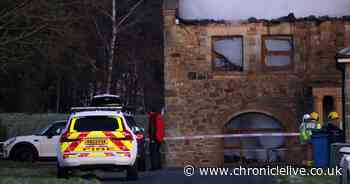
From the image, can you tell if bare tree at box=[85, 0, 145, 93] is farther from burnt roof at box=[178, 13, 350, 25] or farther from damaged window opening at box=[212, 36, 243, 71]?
damaged window opening at box=[212, 36, 243, 71]

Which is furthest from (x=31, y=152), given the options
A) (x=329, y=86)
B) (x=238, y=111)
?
(x=329, y=86)

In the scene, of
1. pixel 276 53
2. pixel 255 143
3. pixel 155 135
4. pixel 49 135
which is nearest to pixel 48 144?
pixel 49 135

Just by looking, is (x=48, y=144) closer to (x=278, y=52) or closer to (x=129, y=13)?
(x=278, y=52)

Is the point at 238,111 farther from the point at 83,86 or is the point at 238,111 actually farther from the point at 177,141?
the point at 83,86

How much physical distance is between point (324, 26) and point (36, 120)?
19036 mm

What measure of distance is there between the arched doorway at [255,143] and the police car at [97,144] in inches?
431

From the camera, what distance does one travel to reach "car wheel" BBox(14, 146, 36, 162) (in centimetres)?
3481

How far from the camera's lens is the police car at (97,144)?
75.8 ft

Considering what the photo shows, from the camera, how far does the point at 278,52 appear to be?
113ft

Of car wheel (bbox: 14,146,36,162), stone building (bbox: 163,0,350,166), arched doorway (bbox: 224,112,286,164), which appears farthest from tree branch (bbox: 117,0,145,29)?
arched doorway (bbox: 224,112,286,164)

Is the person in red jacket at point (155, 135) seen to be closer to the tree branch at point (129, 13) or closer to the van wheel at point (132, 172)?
the van wheel at point (132, 172)

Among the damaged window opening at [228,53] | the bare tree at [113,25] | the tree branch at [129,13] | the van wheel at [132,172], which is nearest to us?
the van wheel at [132,172]

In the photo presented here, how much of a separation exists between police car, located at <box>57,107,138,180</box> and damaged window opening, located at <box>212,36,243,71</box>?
11.2m

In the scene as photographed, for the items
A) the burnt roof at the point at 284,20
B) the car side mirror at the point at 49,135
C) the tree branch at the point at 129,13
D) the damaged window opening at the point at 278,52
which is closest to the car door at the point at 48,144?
the car side mirror at the point at 49,135
